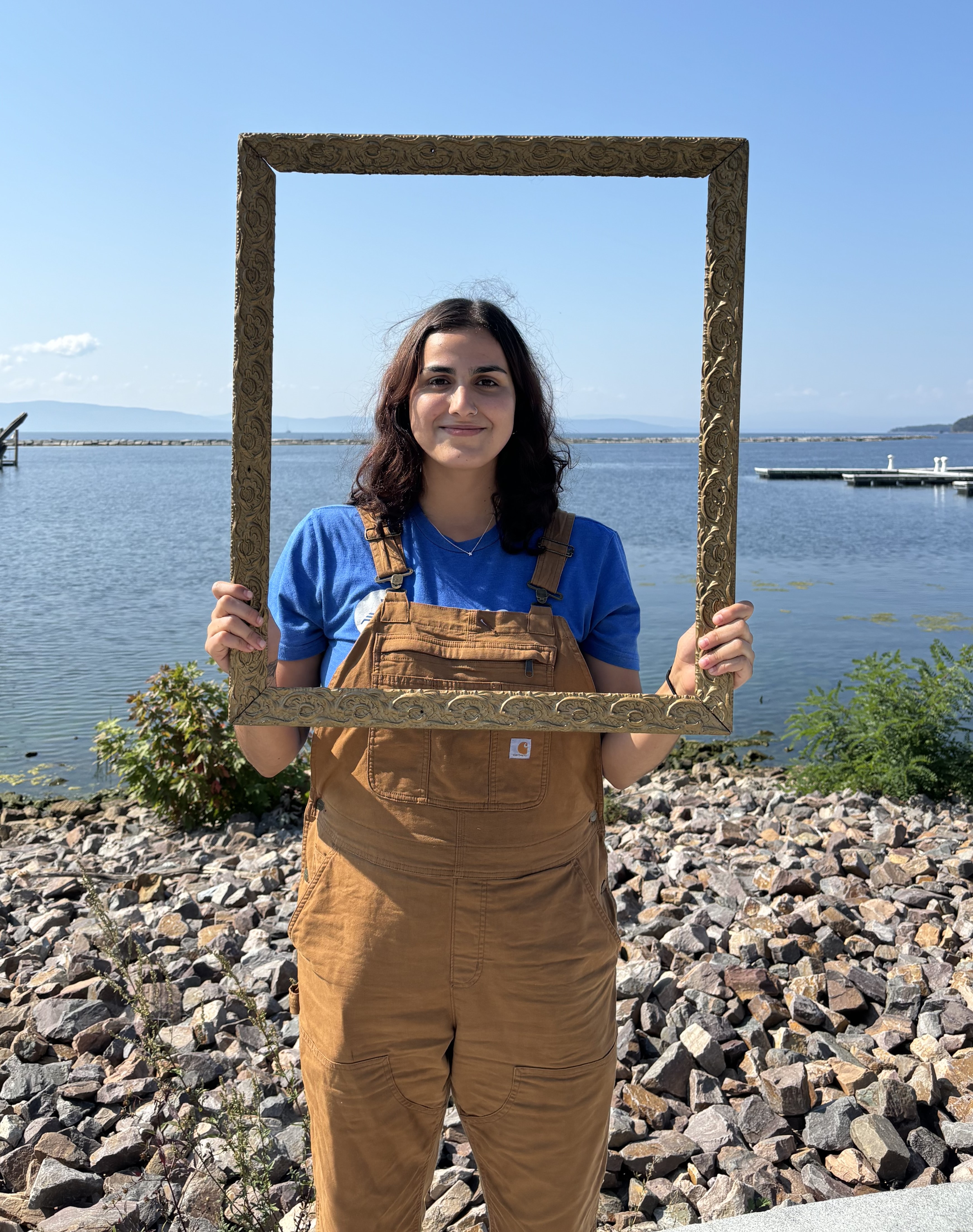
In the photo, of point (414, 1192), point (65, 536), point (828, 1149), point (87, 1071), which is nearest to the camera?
point (414, 1192)

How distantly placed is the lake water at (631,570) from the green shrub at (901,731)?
0.66m

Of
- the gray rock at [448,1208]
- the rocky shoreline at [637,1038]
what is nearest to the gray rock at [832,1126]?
the rocky shoreline at [637,1038]

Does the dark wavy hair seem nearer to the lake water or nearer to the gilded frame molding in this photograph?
the lake water

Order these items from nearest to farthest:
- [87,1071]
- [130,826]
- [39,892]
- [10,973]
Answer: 1. [87,1071]
2. [10,973]
3. [39,892]
4. [130,826]

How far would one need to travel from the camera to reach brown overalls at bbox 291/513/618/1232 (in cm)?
200

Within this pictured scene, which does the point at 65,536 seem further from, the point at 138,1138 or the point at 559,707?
the point at 559,707

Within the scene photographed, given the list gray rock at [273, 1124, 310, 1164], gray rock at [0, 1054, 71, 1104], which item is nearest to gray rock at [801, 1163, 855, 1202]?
gray rock at [273, 1124, 310, 1164]

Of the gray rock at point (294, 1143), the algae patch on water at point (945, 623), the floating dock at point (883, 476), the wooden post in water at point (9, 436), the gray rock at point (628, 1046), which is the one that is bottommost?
the gray rock at point (294, 1143)

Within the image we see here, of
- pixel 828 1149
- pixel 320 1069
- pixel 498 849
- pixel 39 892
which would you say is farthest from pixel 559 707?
pixel 39 892

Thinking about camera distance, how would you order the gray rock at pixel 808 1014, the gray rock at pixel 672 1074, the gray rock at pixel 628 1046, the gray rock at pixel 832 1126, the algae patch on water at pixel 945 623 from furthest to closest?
1. the algae patch on water at pixel 945 623
2. the gray rock at pixel 808 1014
3. the gray rock at pixel 628 1046
4. the gray rock at pixel 672 1074
5. the gray rock at pixel 832 1126

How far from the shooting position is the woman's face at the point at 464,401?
6.67ft

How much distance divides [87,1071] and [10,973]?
1.13 m

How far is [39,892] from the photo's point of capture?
536 cm

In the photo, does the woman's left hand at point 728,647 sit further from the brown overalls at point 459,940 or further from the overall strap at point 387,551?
the overall strap at point 387,551
